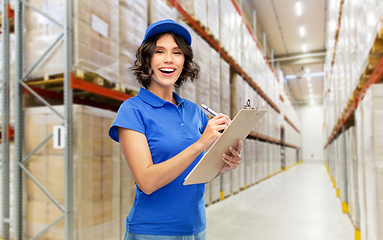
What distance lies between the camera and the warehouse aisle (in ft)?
14.4

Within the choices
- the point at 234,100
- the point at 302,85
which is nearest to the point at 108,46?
the point at 234,100

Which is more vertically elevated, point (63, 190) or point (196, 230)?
point (196, 230)

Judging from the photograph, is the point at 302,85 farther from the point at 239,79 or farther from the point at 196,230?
the point at 196,230

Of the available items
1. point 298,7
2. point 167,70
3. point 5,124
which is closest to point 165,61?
point 167,70

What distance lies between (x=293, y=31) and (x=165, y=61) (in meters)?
16.5

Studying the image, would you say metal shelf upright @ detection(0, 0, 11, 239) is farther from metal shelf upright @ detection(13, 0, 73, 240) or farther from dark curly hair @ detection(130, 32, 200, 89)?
dark curly hair @ detection(130, 32, 200, 89)

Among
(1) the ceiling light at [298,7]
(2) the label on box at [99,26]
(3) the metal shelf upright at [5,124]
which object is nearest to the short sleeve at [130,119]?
(2) the label on box at [99,26]

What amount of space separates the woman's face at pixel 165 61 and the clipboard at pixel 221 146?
0.40 metres

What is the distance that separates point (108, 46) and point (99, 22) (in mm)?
298

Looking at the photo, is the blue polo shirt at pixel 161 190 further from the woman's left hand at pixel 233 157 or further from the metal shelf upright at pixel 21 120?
the metal shelf upright at pixel 21 120

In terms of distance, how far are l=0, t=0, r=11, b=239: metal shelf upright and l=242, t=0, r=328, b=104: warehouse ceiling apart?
10.4 meters

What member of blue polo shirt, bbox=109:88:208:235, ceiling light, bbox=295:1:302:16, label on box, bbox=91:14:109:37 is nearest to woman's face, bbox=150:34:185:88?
blue polo shirt, bbox=109:88:208:235

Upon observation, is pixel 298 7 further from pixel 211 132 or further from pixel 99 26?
pixel 211 132

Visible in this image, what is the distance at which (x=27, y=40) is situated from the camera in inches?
138
